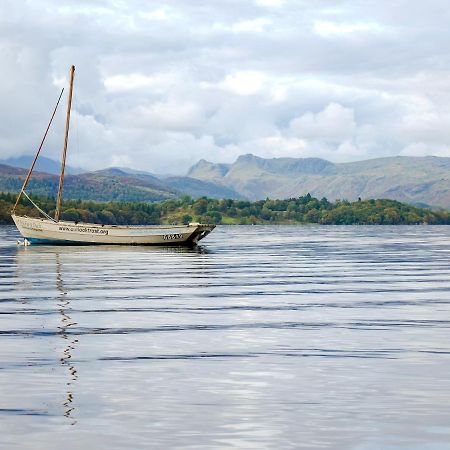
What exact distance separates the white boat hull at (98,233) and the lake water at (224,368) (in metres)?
87.5

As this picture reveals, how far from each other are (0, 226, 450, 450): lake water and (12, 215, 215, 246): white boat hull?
3446 inches

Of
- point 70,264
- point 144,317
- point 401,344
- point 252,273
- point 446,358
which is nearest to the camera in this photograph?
point 446,358

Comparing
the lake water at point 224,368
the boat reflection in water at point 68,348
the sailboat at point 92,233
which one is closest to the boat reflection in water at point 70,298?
the boat reflection in water at point 68,348

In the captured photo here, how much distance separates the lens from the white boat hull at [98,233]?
491 feet

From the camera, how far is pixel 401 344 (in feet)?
115

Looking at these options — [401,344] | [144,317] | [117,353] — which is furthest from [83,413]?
[144,317]

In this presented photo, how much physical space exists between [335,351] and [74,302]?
22744 millimetres

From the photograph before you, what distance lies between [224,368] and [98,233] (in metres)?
124

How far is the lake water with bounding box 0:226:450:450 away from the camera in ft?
68.1

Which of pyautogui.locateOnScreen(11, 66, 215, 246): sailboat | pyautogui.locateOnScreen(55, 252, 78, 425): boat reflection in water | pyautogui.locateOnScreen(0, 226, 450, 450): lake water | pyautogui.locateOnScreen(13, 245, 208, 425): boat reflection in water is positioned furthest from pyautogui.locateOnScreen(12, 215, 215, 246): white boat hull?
pyautogui.locateOnScreen(55, 252, 78, 425): boat reflection in water

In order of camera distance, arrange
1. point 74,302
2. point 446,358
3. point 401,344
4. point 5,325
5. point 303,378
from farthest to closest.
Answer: point 74,302 < point 5,325 < point 401,344 < point 446,358 < point 303,378

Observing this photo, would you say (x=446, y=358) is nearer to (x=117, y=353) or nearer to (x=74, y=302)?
(x=117, y=353)

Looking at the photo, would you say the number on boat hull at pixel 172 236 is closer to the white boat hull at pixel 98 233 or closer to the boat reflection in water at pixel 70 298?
the white boat hull at pixel 98 233

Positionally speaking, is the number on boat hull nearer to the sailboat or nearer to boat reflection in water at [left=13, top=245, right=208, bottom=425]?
the sailboat
